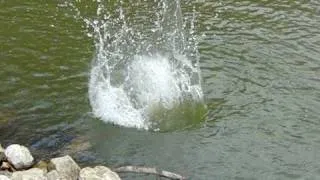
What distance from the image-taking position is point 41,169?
1086 centimetres

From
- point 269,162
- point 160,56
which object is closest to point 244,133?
point 269,162

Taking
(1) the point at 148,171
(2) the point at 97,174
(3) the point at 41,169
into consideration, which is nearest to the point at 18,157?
(3) the point at 41,169

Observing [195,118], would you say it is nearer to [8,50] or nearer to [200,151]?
[200,151]

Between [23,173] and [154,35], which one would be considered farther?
[154,35]

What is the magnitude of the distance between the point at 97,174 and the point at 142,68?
4789 millimetres

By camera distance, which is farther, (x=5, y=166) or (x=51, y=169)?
(x=5, y=166)

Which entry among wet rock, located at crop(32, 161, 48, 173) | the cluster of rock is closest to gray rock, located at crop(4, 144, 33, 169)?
the cluster of rock

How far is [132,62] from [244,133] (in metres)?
3.92

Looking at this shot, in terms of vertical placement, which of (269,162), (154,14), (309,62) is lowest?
(269,162)

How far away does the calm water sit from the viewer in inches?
471

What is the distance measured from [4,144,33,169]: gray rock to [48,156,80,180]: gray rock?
0.50 m

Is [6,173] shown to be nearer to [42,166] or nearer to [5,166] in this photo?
[5,166]

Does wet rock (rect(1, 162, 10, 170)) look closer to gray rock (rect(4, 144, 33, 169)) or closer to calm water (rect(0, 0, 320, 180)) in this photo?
gray rock (rect(4, 144, 33, 169))

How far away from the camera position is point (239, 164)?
1175 centimetres
